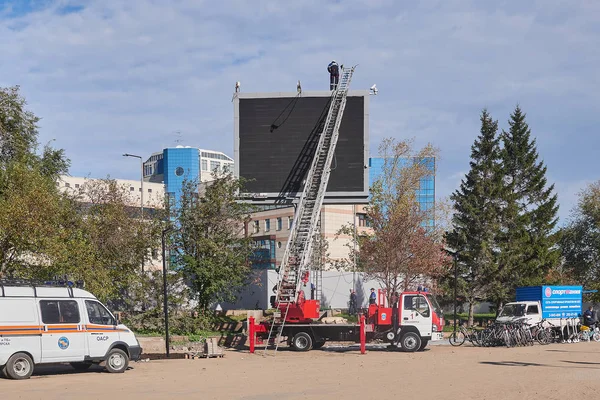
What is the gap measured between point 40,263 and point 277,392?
568 inches

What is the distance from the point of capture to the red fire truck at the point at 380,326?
29891 mm

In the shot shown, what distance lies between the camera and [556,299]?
1480 inches

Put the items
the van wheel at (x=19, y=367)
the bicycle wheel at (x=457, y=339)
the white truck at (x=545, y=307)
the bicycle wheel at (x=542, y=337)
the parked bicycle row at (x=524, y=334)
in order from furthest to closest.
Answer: the white truck at (x=545, y=307) < the bicycle wheel at (x=542, y=337) < the bicycle wheel at (x=457, y=339) < the parked bicycle row at (x=524, y=334) < the van wheel at (x=19, y=367)

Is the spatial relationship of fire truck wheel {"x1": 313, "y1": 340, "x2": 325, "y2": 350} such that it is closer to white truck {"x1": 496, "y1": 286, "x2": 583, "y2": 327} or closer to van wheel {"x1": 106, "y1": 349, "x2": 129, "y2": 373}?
white truck {"x1": 496, "y1": 286, "x2": 583, "y2": 327}

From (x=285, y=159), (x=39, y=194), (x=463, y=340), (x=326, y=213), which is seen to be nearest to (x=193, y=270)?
(x=285, y=159)

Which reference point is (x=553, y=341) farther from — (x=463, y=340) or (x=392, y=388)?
(x=392, y=388)

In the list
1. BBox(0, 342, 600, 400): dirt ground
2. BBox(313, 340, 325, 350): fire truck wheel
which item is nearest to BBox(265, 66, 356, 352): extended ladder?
BBox(313, 340, 325, 350): fire truck wheel

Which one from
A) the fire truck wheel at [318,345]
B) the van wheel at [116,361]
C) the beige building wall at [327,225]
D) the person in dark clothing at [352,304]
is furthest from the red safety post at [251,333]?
the beige building wall at [327,225]

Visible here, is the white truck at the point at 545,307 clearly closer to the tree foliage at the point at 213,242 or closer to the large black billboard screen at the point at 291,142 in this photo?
the large black billboard screen at the point at 291,142

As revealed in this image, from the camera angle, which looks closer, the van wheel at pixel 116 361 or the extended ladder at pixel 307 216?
the van wheel at pixel 116 361

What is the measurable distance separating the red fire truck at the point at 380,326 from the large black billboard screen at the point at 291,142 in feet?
31.9

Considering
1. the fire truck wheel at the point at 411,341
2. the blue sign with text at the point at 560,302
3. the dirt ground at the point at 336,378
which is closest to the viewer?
the dirt ground at the point at 336,378

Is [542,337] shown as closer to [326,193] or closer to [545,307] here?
[545,307]

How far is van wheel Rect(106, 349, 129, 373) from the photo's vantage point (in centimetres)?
2175
